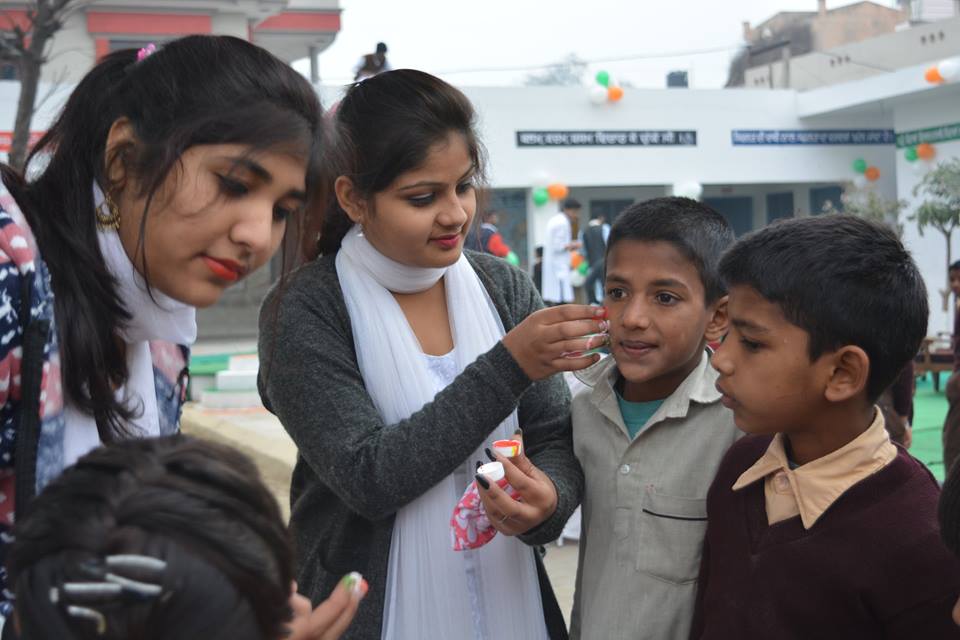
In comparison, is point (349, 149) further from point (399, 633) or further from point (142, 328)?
point (399, 633)

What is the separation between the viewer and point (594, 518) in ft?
6.34

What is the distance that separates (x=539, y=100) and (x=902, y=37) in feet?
38.2

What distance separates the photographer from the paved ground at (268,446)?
4.44m

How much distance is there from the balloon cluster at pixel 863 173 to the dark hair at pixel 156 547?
65.3 ft

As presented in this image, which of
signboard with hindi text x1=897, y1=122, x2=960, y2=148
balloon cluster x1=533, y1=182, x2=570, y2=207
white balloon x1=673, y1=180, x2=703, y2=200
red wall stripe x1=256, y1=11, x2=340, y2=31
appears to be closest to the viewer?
signboard with hindi text x1=897, y1=122, x2=960, y2=148

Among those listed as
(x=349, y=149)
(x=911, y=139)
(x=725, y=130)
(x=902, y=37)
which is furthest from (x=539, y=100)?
(x=349, y=149)

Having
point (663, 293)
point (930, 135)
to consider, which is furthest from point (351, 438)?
point (930, 135)

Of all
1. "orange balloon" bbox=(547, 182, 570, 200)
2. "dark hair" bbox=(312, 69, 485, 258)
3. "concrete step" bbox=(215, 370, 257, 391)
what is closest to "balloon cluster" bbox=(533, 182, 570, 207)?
"orange balloon" bbox=(547, 182, 570, 200)

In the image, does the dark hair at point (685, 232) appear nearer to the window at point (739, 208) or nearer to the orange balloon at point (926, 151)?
the orange balloon at point (926, 151)

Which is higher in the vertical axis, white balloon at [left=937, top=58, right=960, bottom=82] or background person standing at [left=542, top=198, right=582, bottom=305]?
white balloon at [left=937, top=58, right=960, bottom=82]

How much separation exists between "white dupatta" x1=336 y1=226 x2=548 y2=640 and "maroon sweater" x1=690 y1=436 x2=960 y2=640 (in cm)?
37

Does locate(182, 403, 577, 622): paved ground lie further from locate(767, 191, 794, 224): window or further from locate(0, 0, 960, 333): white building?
locate(767, 191, 794, 224): window

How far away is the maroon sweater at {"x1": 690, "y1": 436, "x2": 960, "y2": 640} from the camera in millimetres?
1468

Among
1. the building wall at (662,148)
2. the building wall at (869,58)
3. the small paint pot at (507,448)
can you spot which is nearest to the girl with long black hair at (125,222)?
the small paint pot at (507,448)
